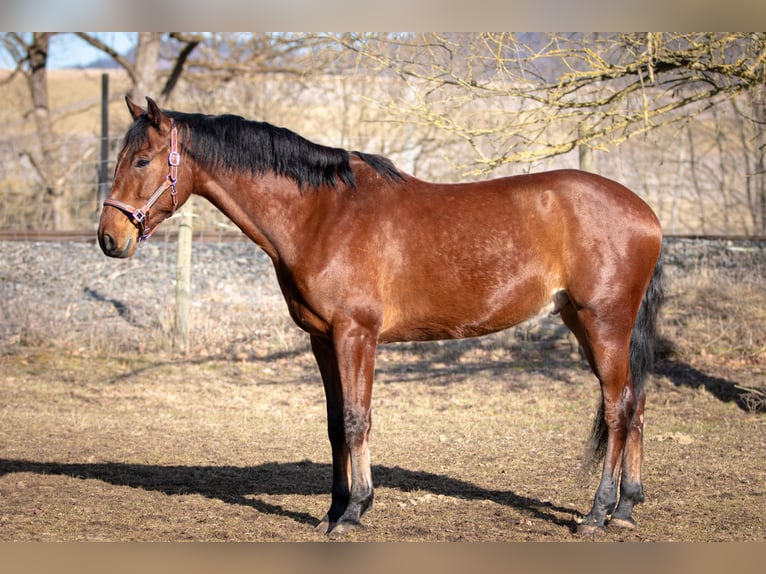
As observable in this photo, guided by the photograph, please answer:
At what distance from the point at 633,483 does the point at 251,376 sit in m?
5.24

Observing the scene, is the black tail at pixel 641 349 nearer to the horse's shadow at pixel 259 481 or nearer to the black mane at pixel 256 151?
the horse's shadow at pixel 259 481

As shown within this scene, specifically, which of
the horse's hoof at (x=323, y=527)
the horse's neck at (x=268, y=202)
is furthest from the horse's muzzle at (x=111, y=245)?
the horse's hoof at (x=323, y=527)

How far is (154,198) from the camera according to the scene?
4391 mm

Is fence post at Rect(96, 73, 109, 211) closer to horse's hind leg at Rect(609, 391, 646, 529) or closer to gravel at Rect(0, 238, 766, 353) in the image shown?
gravel at Rect(0, 238, 766, 353)

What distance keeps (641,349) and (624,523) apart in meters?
1.07

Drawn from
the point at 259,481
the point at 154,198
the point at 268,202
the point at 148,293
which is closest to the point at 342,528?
the point at 259,481

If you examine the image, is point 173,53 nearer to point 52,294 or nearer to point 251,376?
point 52,294

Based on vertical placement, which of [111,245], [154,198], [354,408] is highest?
[154,198]

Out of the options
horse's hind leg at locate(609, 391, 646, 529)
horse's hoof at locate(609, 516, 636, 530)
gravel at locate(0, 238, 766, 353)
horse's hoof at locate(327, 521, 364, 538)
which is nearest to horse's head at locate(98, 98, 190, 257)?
horse's hoof at locate(327, 521, 364, 538)

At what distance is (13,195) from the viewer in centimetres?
1723

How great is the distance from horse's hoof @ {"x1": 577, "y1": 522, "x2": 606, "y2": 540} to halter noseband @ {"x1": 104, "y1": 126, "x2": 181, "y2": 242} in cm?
300

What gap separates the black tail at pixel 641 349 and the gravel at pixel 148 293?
18.1 ft

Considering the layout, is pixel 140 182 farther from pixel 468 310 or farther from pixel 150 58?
pixel 150 58

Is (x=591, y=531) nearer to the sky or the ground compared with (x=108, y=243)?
nearer to the ground
